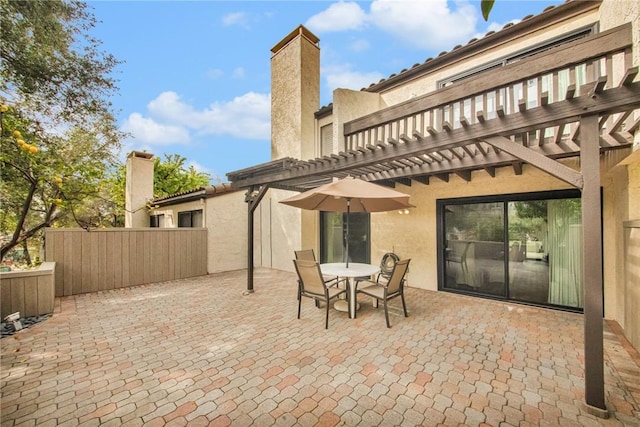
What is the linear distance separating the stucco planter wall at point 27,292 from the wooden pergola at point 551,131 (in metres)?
4.80

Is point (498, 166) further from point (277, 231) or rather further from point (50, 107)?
point (50, 107)

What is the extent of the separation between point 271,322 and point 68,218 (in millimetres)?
10062

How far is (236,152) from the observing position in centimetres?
10719

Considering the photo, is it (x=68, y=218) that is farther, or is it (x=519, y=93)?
(x=68, y=218)

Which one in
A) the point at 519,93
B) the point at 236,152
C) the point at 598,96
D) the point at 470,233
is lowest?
the point at 470,233

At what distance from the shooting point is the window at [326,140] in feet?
30.8

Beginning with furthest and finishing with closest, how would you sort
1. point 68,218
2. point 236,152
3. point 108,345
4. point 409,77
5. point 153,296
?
point 236,152, point 68,218, point 409,77, point 153,296, point 108,345

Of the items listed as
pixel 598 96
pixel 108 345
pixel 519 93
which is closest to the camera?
pixel 598 96

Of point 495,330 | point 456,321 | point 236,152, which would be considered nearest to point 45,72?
point 456,321

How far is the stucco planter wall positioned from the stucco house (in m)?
3.81

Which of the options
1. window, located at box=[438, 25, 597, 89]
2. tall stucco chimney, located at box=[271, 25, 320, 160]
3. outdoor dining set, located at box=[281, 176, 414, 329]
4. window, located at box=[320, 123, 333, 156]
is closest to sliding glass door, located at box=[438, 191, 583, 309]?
outdoor dining set, located at box=[281, 176, 414, 329]

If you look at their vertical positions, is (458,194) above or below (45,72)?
below

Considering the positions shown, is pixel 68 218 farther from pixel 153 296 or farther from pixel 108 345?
pixel 108 345

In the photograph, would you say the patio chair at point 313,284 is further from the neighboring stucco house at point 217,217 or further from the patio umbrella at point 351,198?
the neighboring stucco house at point 217,217
